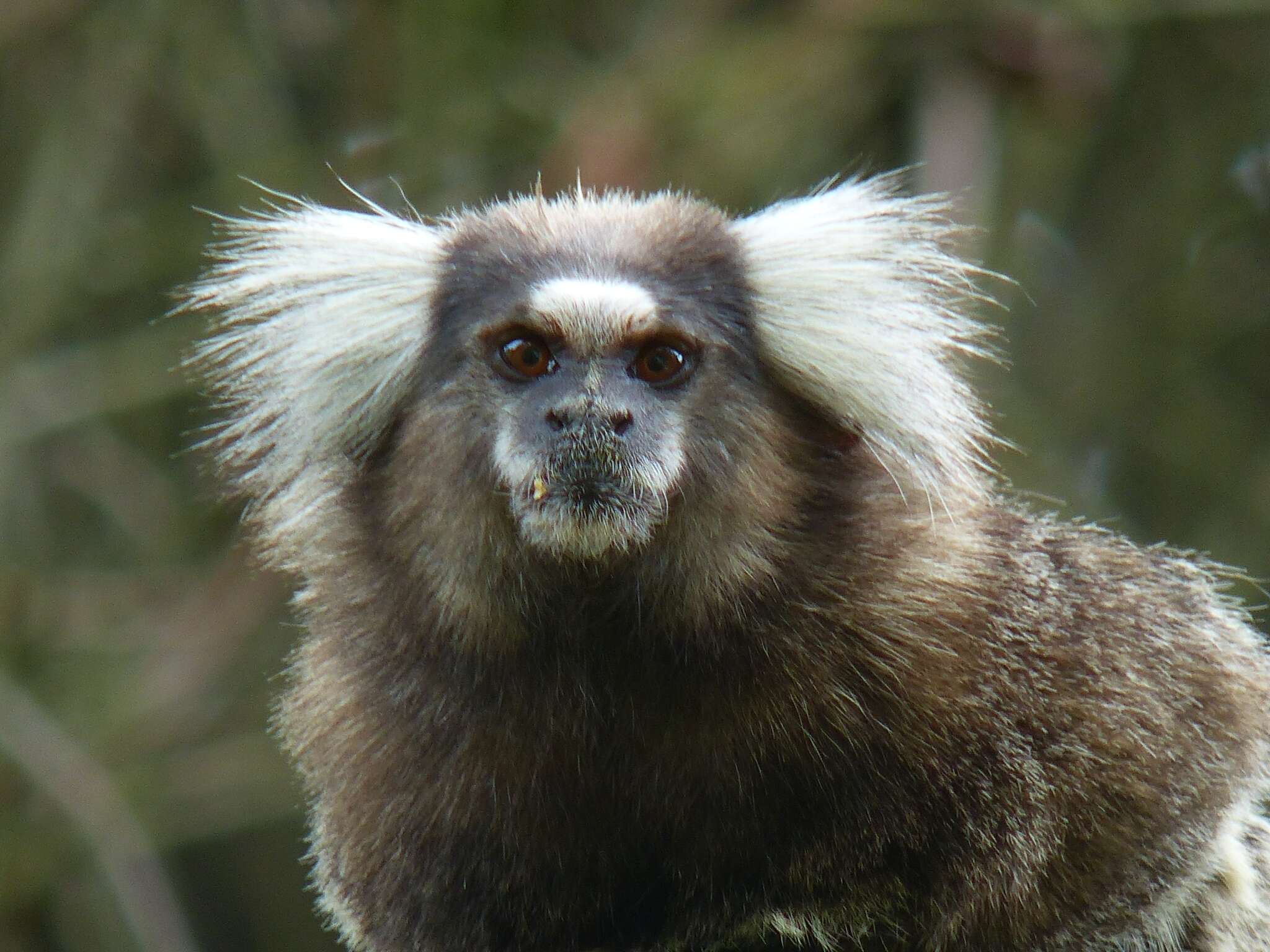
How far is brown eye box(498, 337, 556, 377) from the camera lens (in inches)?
133

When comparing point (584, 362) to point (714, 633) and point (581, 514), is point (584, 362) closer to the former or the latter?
point (581, 514)

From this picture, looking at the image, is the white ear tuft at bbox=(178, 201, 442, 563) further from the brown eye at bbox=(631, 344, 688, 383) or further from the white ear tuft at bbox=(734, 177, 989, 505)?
the white ear tuft at bbox=(734, 177, 989, 505)

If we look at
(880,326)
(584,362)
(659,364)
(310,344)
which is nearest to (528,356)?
(584,362)

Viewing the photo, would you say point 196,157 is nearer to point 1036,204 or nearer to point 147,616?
point 147,616

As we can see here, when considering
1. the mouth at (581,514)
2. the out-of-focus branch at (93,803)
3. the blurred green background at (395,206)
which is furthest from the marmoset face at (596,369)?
the out-of-focus branch at (93,803)

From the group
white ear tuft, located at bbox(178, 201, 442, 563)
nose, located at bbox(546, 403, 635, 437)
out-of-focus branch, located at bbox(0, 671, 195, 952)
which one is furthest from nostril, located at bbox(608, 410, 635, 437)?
out-of-focus branch, located at bbox(0, 671, 195, 952)

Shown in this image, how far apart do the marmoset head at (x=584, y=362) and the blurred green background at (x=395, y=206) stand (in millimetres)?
2158

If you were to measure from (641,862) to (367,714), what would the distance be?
670 mm

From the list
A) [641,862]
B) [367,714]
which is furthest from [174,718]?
[641,862]

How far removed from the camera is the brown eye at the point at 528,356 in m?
3.38

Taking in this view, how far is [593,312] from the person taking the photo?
332cm

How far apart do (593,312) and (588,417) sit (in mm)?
216

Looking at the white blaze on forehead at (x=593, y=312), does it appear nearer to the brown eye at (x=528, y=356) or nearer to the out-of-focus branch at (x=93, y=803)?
the brown eye at (x=528, y=356)

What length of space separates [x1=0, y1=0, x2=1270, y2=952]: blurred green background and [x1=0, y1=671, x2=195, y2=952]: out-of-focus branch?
0.04 ft
